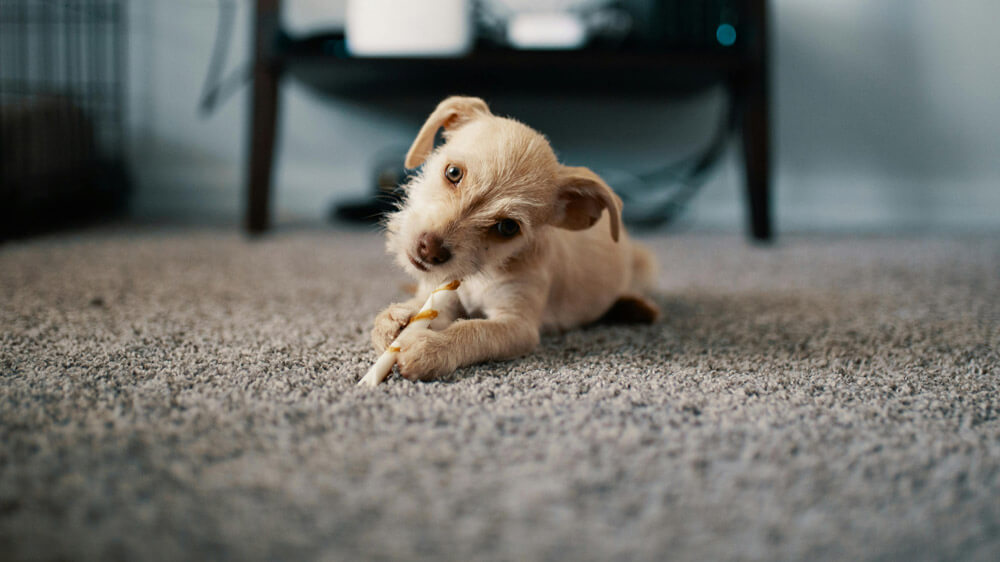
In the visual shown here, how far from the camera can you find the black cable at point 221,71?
233cm

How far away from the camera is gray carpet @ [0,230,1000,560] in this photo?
0.41 metres

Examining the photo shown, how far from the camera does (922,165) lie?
8.18 feet

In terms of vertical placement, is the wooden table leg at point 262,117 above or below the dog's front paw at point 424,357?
above

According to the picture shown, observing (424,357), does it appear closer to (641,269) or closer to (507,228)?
(507,228)

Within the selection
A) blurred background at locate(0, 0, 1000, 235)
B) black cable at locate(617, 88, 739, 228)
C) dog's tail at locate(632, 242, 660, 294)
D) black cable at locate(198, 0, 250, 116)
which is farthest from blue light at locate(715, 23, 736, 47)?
black cable at locate(198, 0, 250, 116)

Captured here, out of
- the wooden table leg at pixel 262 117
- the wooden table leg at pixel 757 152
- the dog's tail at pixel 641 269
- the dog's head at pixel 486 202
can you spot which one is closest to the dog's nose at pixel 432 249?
the dog's head at pixel 486 202

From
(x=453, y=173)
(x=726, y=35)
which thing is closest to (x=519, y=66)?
(x=726, y=35)

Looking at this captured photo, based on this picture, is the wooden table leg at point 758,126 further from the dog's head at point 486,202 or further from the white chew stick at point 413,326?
the white chew stick at point 413,326

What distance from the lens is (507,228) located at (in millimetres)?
776

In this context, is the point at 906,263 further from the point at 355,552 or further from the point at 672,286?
the point at 355,552

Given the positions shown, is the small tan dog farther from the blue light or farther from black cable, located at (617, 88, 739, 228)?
black cable, located at (617, 88, 739, 228)

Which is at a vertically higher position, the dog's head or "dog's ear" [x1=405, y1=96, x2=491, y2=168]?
"dog's ear" [x1=405, y1=96, x2=491, y2=168]

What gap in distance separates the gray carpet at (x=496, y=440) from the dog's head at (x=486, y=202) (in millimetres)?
134

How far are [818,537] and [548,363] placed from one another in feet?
1.28
